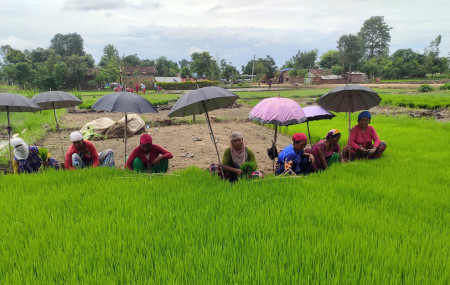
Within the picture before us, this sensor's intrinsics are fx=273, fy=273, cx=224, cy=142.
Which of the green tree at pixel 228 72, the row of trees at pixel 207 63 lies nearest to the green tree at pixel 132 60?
the row of trees at pixel 207 63

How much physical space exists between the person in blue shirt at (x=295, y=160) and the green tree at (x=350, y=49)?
2198 inches

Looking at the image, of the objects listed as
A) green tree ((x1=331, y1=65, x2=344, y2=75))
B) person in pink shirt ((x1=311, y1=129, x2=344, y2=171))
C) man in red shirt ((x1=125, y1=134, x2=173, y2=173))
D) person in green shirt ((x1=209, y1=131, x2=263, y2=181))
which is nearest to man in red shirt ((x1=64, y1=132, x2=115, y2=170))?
man in red shirt ((x1=125, y1=134, x2=173, y2=173))

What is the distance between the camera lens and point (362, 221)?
283 centimetres

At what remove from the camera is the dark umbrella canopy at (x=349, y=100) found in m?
5.00

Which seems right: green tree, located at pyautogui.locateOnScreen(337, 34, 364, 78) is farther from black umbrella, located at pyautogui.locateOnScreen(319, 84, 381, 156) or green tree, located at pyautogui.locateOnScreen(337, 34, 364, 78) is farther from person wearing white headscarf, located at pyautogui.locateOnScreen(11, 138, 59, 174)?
person wearing white headscarf, located at pyautogui.locateOnScreen(11, 138, 59, 174)

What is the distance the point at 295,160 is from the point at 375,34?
9507cm

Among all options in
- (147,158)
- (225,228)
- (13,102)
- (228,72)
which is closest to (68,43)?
(228,72)

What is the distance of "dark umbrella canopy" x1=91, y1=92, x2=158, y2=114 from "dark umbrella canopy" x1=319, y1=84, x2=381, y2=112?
10.6ft

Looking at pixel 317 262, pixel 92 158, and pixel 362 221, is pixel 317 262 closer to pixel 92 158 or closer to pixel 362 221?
pixel 362 221

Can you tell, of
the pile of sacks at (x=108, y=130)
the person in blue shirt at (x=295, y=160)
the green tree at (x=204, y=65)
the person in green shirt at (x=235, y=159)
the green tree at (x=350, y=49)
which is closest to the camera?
the person in green shirt at (x=235, y=159)

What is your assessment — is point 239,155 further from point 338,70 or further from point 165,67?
point 165,67

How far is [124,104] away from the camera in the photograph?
4.37 m

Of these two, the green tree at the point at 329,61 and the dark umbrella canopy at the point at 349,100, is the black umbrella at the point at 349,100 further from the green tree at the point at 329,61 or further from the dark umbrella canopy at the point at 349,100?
the green tree at the point at 329,61

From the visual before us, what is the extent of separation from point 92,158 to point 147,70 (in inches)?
→ 2106
